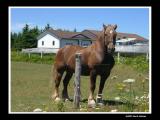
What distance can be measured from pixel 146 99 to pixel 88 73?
61.2 inches

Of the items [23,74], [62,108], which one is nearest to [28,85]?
[23,74]

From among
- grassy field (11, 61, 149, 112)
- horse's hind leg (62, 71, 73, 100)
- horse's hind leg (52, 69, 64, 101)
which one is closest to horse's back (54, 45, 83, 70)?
horse's hind leg (52, 69, 64, 101)

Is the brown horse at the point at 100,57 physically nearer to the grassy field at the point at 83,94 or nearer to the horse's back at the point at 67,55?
the horse's back at the point at 67,55

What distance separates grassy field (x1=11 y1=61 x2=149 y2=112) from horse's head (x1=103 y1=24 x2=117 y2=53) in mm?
866

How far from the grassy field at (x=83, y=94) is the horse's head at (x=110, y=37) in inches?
34.1

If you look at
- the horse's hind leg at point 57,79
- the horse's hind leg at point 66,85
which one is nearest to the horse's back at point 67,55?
the horse's hind leg at point 57,79

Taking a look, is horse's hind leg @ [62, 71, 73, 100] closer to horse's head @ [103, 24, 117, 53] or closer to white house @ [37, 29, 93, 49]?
horse's head @ [103, 24, 117, 53]

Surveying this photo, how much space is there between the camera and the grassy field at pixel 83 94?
9.35m

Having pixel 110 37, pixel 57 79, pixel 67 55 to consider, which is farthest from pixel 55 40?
pixel 110 37

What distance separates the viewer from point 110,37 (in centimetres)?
939

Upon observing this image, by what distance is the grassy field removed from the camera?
9.35m

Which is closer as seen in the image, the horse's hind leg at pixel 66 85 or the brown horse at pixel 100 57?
the brown horse at pixel 100 57

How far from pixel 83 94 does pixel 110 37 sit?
11.2 feet

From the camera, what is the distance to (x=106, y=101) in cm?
1062
